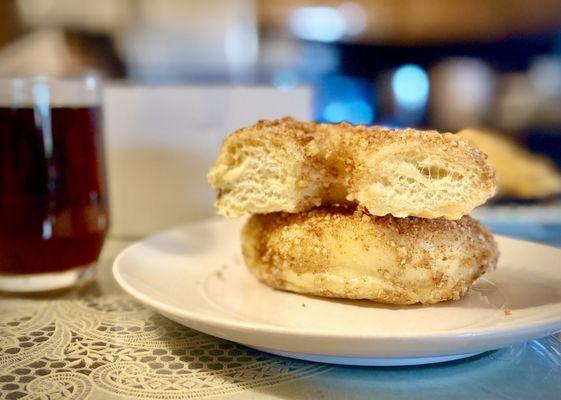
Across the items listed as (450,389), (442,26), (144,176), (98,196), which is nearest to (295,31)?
(442,26)

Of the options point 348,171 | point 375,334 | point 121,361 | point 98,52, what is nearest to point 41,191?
point 121,361

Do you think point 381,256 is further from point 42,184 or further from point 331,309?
point 42,184

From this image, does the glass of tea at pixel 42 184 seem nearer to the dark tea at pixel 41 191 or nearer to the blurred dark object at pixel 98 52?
the dark tea at pixel 41 191

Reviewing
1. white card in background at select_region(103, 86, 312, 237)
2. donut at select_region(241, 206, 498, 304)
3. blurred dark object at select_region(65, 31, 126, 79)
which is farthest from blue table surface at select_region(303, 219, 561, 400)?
blurred dark object at select_region(65, 31, 126, 79)

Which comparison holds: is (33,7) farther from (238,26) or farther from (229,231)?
(229,231)

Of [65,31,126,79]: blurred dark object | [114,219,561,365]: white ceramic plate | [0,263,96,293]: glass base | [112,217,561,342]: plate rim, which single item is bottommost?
[0,263,96,293]: glass base

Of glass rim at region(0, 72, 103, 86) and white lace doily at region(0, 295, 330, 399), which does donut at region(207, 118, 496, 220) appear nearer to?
white lace doily at region(0, 295, 330, 399)
